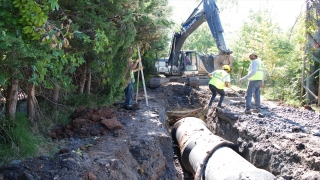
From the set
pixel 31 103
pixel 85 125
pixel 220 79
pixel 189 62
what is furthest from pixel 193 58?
pixel 31 103

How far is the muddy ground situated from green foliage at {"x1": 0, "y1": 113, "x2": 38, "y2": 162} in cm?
28

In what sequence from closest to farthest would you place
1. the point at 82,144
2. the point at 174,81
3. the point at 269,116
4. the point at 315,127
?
1. the point at 82,144
2. the point at 315,127
3. the point at 269,116
4. the point at 174,81

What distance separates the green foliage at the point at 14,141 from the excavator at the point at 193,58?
955 centimetres

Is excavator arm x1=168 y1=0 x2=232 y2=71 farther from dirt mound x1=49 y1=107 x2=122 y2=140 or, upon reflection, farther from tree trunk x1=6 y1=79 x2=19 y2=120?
tree trunk x1=6 y1=79 x2=19 y2=120

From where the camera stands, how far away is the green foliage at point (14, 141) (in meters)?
4.51

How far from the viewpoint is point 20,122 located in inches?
211

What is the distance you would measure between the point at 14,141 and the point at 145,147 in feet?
7.36

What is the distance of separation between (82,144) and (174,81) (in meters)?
10.9

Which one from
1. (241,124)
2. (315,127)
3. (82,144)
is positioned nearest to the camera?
(82,144)

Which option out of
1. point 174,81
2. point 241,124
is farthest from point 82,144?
point 174,81

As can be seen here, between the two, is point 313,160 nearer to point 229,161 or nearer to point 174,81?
point 229,161

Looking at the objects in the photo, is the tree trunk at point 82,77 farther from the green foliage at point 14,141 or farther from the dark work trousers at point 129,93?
the green foliage at point 14,141

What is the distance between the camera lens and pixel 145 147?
19.4 ft

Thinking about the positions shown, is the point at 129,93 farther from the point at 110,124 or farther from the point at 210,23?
the point at 210,23
